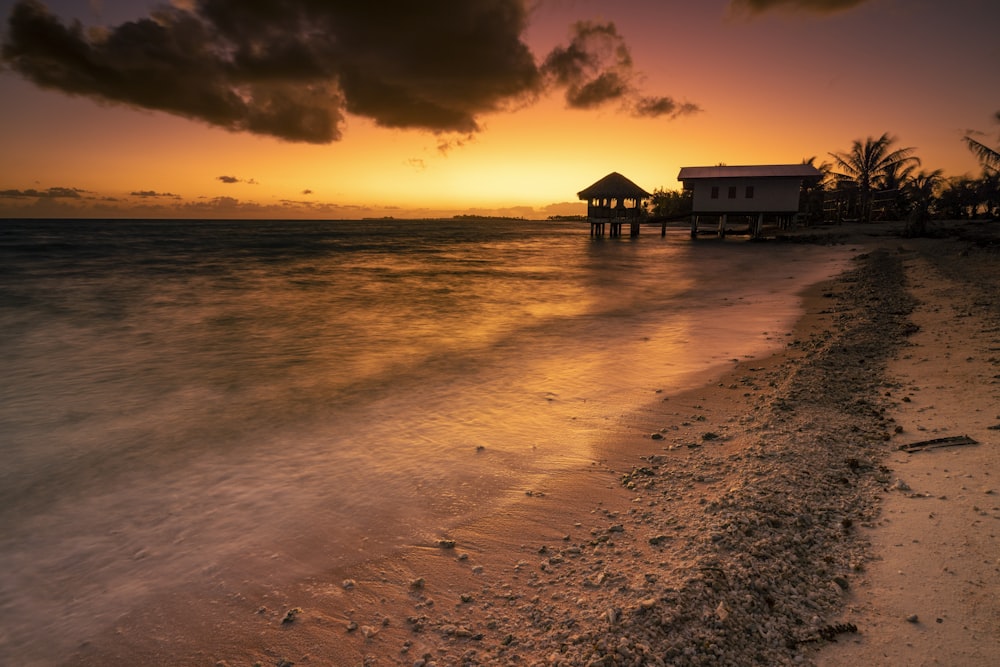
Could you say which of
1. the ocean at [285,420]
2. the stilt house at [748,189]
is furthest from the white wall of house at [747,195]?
the ocean at [285,420]

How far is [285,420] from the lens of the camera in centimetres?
724

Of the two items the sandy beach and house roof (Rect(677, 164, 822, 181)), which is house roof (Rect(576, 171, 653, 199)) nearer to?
house roof (Rect(677, 164, 822, 181))

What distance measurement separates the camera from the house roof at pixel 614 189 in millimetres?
43156

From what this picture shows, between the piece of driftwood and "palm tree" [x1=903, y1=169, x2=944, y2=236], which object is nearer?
the piece of driftwood

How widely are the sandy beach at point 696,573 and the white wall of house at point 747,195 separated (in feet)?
124

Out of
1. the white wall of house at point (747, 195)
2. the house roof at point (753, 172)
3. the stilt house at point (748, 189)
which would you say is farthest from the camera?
the white wall of house at point (747, 195)

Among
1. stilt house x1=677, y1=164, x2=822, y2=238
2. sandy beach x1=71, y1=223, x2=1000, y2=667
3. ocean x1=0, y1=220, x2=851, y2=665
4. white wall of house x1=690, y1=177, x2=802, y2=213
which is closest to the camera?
sandy beach x1=71, y1=223, x2=1000, y2=667

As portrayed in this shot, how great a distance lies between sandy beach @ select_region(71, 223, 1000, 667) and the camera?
2777 millimetres

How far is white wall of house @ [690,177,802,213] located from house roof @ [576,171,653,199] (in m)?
4.76

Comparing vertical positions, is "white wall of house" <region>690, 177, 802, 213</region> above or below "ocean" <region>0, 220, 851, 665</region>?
above

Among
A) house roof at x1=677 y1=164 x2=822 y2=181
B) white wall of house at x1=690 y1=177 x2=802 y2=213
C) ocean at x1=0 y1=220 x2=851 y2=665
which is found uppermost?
house roof at x1=677 y1=164 x2=822 y2=181

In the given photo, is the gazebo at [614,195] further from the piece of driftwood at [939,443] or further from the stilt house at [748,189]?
the piece of driftwood at [939,443]

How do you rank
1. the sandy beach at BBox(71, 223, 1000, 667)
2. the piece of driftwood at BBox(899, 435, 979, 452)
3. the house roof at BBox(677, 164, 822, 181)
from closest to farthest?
1. the sandy beach at BBox(71, 223, 1000, 667)
2. the piece of driftwood at BBox(899, 435, 979, 452)
3. the house roof at BBox(677, 164, 822, 181)

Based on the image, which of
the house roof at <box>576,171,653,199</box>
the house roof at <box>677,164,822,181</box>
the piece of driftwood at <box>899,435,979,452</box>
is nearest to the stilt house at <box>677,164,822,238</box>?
the house roof at <box>677,164,822,181</box>
